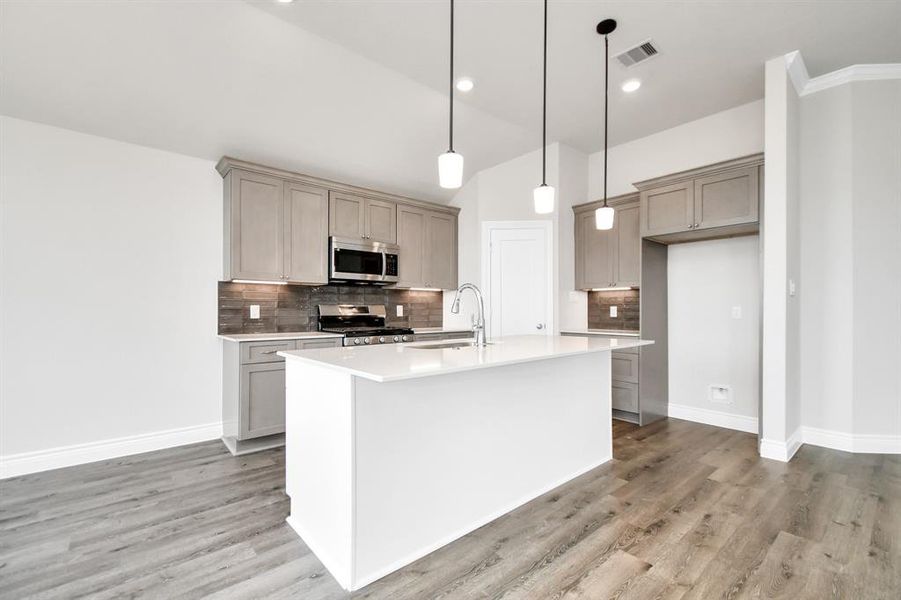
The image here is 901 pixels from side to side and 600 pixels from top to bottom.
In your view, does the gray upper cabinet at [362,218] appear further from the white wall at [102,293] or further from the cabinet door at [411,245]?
the white wall at [102,293]

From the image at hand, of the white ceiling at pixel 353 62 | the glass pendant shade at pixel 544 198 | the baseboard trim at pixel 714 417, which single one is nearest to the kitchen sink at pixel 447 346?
the glass pendant shade at pixel 544 198

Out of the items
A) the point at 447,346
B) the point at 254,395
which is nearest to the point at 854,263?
the point at 447,346

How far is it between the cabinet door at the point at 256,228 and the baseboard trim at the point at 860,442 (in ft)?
15.8

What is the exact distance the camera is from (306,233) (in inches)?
159

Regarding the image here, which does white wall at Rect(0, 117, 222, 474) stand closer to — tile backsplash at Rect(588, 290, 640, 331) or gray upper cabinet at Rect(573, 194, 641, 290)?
gray upper cabinet at Rect(573, 194, 641, 290)

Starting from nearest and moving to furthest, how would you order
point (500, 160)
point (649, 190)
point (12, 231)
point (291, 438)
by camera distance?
point (291, 438), point (12, 231), point (649, 190), point (500, 160)

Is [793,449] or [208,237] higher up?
[208,237]

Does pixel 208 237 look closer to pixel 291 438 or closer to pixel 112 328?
pixel 112 328

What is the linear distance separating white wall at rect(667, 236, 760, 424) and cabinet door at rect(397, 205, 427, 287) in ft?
8.88

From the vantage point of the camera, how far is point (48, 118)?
305 centimetres

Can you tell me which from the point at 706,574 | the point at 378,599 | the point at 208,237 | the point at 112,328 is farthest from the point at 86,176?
the point at 706,574

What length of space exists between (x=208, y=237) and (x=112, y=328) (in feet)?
3.38

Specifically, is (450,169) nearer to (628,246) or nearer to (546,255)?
(546,255)

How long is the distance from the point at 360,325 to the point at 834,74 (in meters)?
4.72
